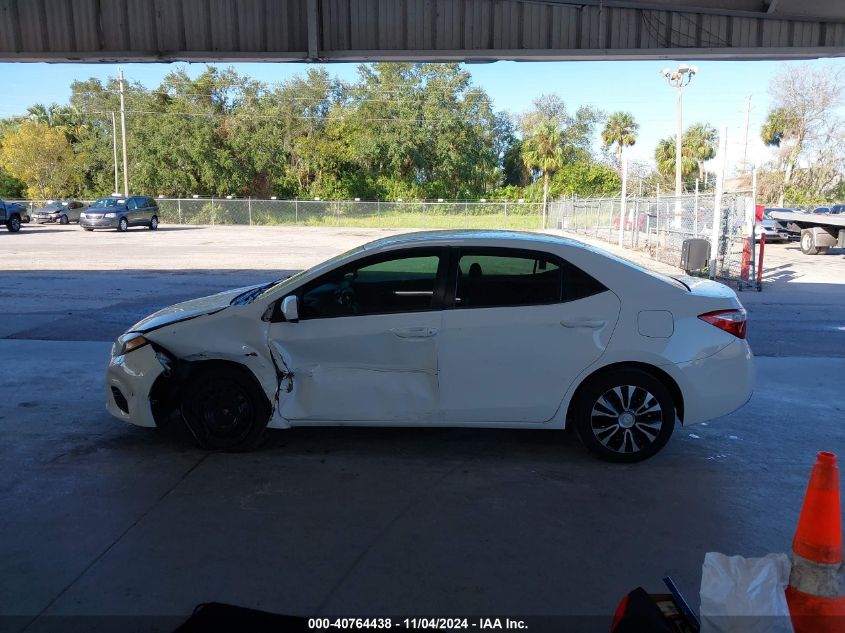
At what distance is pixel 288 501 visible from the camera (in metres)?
4.42

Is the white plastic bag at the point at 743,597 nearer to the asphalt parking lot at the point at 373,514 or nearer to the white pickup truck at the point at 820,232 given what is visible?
the asphalt parking lot at the point at 373,514

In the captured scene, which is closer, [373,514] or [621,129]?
[373,514]

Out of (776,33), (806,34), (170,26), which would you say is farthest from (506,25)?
(170,26)

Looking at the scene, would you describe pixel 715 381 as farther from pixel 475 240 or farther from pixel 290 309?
pixel 290 309

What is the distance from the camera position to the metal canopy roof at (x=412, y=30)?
30.0 feet

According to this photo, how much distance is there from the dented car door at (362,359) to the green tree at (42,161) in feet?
203

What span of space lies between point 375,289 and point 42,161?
62.5 meters

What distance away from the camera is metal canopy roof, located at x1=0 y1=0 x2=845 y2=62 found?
913 cm

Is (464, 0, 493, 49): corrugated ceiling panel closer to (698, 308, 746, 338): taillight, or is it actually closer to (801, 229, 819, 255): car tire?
(698, 308, 746, 338): taillight

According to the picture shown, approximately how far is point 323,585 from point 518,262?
2.63m

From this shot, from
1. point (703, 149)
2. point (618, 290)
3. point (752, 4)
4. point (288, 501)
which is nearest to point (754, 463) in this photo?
point (618, 290)

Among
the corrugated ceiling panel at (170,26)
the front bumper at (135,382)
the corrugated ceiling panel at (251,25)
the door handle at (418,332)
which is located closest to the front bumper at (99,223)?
the corrugated ceiling panel at (170,26)

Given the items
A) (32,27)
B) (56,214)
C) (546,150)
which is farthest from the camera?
(546,150)

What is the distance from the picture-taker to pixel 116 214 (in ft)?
116
